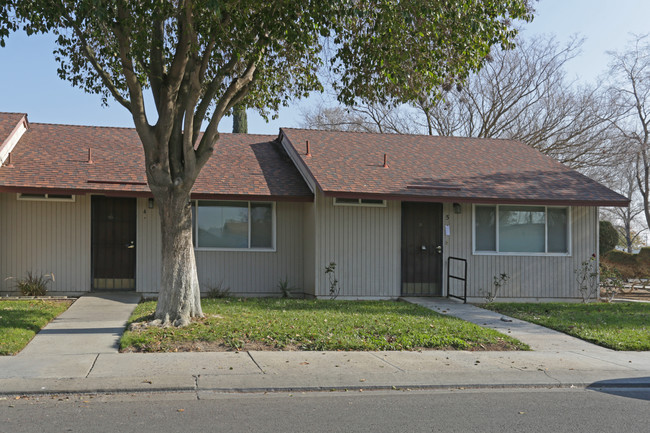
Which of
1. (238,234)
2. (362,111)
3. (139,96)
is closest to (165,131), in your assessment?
(139,96)

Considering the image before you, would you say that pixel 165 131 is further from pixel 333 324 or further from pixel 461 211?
pixel 461 211

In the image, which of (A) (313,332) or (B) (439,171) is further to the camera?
(B) (439,171)

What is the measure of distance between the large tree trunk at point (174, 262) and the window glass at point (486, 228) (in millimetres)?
8244

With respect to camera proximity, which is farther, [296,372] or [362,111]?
[362,111]

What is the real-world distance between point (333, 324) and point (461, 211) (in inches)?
249

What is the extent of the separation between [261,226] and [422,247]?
4.01 meters

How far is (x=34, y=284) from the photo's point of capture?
48.8ft

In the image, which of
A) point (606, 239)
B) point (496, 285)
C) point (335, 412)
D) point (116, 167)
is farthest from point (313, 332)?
point (606, 239)

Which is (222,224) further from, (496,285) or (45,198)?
(496,285)

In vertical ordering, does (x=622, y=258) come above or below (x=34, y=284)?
above

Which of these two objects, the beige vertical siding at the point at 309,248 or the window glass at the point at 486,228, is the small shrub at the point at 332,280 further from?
the window glass at the point at 486,228

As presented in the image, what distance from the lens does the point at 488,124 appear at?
111ft

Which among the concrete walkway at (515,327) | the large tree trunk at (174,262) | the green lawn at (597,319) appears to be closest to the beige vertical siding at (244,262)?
the concrete walkway at (515,327)

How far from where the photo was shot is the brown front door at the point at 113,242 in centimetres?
1557
